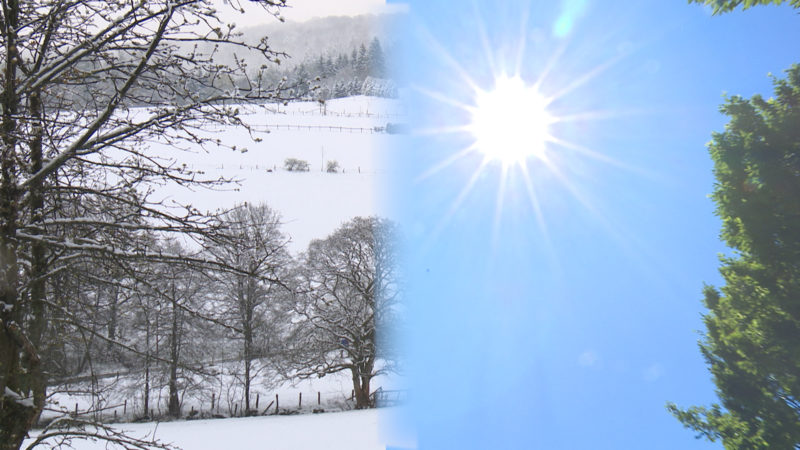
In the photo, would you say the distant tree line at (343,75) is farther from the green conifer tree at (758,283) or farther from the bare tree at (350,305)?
the bare tree at (350,305)

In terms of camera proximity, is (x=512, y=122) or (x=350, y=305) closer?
(x=512, y=122)

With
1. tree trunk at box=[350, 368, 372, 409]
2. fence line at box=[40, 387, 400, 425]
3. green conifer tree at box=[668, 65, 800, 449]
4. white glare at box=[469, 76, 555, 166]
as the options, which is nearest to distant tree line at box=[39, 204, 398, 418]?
tree trunk at box=[350, 368, 372, 409]

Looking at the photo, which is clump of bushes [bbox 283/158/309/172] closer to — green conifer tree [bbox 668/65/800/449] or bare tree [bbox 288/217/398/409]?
bare tree [bbox 288/217/398/409]


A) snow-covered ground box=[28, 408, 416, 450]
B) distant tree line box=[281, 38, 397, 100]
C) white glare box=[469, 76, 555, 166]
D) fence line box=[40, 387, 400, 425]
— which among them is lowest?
fence line box=[40, 387, 400, 425]

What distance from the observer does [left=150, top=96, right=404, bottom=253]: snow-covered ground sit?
2451mm

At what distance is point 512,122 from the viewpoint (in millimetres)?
1331

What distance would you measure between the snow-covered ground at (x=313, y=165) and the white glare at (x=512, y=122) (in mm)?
726

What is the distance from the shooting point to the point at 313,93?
5.04 feet

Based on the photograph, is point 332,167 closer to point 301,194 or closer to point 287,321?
point 301,194

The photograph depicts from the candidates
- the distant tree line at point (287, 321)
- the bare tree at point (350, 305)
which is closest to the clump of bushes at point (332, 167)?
the distant tree line at point (287, 321)

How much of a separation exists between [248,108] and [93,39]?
0.50m

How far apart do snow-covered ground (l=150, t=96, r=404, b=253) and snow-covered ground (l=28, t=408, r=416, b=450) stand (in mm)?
1522

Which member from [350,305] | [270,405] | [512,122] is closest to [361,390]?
[270,405]

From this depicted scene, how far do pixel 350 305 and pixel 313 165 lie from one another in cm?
310
